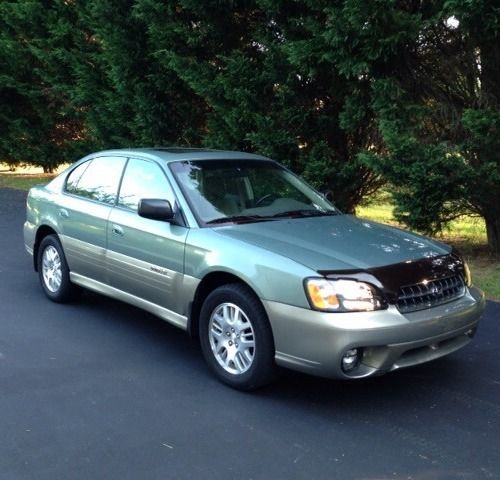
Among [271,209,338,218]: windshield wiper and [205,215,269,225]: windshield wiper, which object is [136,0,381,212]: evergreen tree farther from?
[205,215,269,225]: windshield wiper

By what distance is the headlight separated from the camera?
3.95 metres

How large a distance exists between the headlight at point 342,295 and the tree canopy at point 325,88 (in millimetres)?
4049

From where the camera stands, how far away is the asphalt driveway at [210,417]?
341cm

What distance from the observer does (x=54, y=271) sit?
21.2 feet

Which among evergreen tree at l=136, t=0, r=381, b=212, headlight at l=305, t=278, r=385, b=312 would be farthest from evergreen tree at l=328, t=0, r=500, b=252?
headlight at l=305, t=278, r=385, b=312

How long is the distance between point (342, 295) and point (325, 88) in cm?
635

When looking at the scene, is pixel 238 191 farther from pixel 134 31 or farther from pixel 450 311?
pixel 134 31

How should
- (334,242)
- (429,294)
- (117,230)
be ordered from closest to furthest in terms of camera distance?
(429,294), (334,242), (117,230)

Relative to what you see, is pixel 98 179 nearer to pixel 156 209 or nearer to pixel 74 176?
pixel 74 176

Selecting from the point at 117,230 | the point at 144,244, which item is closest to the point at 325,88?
the point at 117,230

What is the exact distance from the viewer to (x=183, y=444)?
3635mm

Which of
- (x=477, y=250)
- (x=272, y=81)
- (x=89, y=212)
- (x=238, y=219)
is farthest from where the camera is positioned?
(x=272, y=81)

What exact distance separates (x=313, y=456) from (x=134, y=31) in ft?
36.1

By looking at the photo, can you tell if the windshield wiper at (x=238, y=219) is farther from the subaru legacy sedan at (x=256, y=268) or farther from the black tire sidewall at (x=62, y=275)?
the black tire sidewall at (x=62, y=275)
